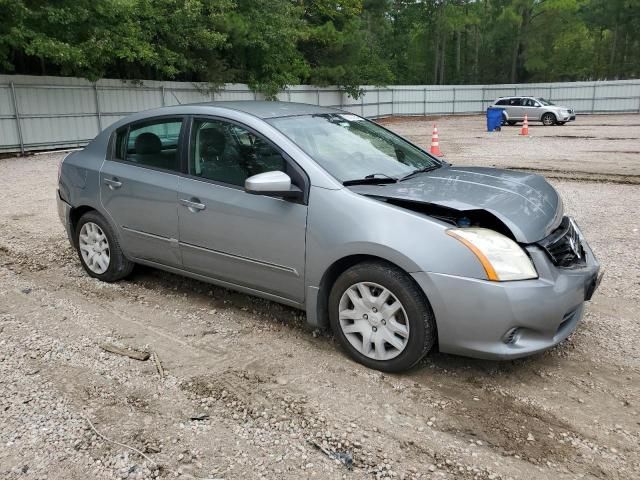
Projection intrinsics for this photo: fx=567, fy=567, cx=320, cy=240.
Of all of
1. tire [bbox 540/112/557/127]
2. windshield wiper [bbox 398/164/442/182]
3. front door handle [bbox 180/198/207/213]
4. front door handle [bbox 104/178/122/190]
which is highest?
windshield wiper [bbox 398/164/442/182]

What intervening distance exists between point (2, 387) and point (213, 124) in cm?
225

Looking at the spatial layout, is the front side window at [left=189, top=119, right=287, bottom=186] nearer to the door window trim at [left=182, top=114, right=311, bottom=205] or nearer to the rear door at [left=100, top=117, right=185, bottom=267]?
the door window trim at [left=182, top=114, right=311, bottom=205]

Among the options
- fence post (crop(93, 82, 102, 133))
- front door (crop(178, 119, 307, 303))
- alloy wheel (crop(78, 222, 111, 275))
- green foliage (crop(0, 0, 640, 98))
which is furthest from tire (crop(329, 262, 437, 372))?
fence post (crop(93, 82, 102, 133))

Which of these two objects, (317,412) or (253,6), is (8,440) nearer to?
(317,412)

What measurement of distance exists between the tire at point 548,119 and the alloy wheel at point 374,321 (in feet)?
90.7

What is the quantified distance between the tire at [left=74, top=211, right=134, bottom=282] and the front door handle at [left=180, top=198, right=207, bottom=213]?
3.36 ft

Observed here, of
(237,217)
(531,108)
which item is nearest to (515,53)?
(531,108)

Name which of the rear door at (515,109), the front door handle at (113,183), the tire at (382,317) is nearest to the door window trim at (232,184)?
the tire at (382,317)

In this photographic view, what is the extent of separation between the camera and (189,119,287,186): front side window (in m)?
3.99

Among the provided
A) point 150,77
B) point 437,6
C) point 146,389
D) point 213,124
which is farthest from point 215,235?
point 437,6

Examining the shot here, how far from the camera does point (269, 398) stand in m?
3.25

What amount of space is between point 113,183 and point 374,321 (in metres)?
2.66

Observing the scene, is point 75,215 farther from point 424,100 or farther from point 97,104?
point 424,100

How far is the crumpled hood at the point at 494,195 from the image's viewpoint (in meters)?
3.38
